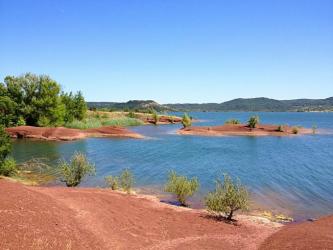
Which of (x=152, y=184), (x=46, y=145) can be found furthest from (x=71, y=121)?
(x=152, y=184)

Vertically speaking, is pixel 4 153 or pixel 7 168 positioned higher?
pixel 4 153

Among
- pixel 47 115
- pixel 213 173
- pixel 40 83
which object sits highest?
pixel 40 83

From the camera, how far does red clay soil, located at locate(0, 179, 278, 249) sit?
11602 mm

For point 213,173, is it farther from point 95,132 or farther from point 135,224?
point 95,132

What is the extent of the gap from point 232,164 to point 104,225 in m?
26.5

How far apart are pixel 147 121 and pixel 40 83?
46378mm

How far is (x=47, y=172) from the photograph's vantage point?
32.7 metres

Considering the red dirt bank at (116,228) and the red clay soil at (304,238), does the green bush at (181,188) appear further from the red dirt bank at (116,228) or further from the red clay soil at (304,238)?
the red clay soil at (304,238)

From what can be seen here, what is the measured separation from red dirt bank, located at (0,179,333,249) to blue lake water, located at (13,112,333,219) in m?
6.08

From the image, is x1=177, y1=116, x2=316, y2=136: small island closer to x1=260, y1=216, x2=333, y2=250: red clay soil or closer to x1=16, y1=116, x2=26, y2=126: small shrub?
x1=16, y1=116, x2=26, y2=126: small shrub

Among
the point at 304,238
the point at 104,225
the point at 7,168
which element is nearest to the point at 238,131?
the point at 7,168

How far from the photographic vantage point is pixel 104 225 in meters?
14.4

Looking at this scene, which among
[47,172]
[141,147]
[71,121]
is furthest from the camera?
[71,121]

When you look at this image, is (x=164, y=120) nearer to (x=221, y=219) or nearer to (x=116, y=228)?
(x=221, y=219)
